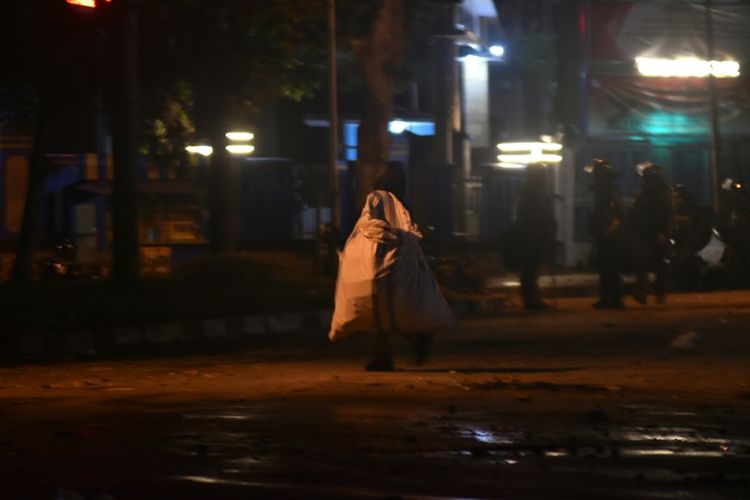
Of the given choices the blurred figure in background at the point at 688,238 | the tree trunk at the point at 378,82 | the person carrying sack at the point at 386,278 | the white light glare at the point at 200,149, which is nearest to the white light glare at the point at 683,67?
the white light glare at the point at 200,149

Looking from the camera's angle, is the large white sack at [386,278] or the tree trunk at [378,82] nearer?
the large white sack at [386,278]

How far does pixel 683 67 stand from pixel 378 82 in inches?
526

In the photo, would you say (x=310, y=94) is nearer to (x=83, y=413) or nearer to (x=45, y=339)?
(x=45, y=339)

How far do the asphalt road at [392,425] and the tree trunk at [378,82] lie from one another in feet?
45.3

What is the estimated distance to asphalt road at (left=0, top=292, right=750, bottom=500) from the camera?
7207 millimetres

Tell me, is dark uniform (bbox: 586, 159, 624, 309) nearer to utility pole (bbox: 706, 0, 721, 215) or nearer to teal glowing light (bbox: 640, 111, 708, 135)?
utility pole (bbox: 706, 0, 721, 215)

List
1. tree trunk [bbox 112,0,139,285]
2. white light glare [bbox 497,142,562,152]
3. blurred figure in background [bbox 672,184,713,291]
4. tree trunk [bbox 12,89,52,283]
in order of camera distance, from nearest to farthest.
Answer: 1. tree trunk [bbox 112,0,139,285]
2. tree trunk [bbox 12,89,52,283]
3. blurred figure in background [bbox 672,184,713,291]
4. white light glare [bbox 497,142,562,152]

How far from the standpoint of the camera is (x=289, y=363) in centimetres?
A: 1426

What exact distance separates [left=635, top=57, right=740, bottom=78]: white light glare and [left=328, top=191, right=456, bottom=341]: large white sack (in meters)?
27.9

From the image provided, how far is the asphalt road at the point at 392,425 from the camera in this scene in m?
7.21

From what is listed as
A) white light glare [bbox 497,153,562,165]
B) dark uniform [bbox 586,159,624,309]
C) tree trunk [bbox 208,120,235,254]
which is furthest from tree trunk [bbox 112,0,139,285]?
white light glare [bbox 497,153,562,165]

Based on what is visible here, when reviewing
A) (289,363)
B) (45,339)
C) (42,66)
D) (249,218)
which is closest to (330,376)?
(289,363)

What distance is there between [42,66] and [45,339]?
9.01 m

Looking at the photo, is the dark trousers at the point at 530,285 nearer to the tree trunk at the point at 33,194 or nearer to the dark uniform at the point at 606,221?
the dark uniform at the point at 606,221
